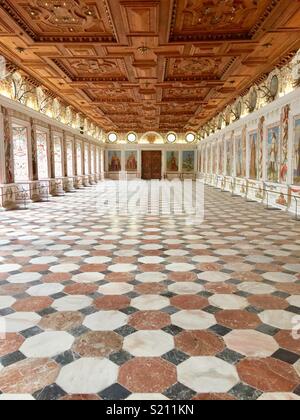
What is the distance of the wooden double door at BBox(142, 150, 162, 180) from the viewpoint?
38.9 meters

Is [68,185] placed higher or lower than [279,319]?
higher

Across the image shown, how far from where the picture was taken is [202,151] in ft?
112

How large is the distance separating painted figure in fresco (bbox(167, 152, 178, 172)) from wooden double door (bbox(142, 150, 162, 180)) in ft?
3.58

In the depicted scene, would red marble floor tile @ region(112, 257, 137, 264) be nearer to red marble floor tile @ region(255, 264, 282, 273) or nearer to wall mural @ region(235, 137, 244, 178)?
red marble floor tile @ region(255, 264, 282, 273)

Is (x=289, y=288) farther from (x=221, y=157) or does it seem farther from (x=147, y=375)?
(x=221, y=157)

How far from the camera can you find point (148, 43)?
1134cm

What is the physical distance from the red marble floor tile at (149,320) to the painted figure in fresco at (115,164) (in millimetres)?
35984

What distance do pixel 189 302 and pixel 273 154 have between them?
1178 centimetres

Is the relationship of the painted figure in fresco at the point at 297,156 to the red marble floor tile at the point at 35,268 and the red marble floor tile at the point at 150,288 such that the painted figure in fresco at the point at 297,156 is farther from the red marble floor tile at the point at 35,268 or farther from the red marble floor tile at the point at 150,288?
the red marble floor tile at the point at 35,268

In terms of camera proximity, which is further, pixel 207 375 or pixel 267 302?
pixel 267 302

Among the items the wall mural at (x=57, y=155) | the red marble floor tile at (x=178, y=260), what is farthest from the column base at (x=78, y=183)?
the red marble floor tile at (x=178, y=260)

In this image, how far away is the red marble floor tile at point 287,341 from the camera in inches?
124

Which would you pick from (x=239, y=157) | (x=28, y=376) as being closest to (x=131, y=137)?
(x=239, y=157)

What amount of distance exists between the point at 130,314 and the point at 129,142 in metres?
36.2
